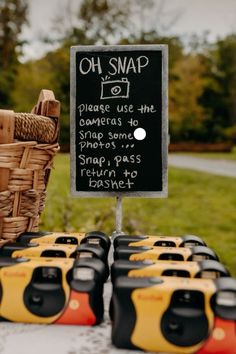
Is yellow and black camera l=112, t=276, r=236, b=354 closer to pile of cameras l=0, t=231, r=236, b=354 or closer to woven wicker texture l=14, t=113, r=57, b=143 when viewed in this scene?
pile of cameras l=0, t=231, r=236, b=354

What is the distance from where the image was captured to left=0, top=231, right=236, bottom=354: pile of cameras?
2.95 ft

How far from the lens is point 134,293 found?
91cm

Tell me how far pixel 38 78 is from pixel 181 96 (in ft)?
14.7

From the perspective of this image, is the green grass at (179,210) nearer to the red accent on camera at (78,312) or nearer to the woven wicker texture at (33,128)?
the woven wicker texture at (33,128)

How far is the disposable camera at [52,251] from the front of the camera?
114 centimetres

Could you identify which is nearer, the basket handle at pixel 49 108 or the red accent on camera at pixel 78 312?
the red accent on camera at pixel 78 312

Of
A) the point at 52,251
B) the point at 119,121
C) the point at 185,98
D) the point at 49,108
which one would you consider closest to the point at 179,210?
the point at 119,121

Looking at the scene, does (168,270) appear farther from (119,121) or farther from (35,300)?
(119,121)

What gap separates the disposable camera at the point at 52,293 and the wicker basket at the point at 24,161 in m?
0.31

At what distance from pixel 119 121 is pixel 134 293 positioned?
1.00 metres

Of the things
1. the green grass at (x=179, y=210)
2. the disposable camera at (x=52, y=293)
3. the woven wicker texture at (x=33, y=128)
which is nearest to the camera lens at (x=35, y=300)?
the disposable camera at (x=52, y=293)

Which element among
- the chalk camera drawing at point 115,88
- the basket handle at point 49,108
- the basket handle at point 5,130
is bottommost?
the basket handle at point 5,130

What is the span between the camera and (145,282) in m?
0.93

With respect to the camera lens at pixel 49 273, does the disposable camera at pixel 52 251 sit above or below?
above
